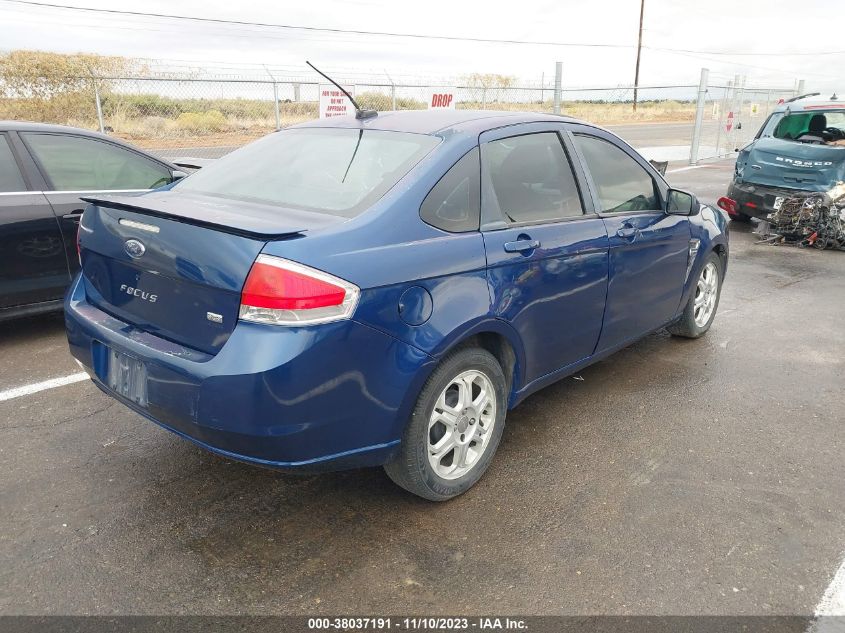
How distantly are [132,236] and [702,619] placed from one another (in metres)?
2.61

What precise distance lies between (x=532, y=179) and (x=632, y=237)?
0.84 m

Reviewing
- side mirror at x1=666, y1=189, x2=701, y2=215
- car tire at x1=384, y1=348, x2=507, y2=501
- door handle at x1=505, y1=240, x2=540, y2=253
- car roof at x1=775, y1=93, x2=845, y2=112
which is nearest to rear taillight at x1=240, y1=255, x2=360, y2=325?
car tire at x1=384, y1=348, x2=507, y2=501

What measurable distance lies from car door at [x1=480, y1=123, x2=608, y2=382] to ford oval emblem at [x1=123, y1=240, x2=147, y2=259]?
4.70 feet

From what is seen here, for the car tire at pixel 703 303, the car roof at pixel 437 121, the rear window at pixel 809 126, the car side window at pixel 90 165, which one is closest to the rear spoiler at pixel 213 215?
the car roof at pixel 437 121

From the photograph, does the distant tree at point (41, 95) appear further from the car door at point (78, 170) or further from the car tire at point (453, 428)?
the car tire at point (453, 428)

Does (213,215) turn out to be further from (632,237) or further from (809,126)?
(809,126)

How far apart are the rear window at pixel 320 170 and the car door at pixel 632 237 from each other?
120 cm

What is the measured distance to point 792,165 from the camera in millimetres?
9062

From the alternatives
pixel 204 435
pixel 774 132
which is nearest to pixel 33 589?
pixel 204 435

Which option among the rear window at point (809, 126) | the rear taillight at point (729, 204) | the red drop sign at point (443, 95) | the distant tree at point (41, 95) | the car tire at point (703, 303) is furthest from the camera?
the distant tree at point (41, 95)

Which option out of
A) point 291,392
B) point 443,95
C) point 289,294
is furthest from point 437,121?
point 443,95

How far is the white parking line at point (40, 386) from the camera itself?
4.16 meters

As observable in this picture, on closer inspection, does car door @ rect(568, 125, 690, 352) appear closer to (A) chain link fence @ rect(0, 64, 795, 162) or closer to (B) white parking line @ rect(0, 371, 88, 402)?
(B) white parking line @ rect(0, 371, 88, 402)

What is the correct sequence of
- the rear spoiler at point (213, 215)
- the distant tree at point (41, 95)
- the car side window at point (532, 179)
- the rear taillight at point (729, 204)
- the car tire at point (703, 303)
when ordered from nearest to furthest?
the rear spoiler at point (213, 215) < the car side window at point (532, 179) < the car tire at point (703, 303) < the rear taillight at point (729, 204) < the distant tree at point (41, 95)
